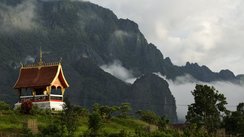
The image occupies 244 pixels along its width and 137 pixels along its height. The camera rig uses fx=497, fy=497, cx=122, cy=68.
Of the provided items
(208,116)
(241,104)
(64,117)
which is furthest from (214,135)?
(64,117)

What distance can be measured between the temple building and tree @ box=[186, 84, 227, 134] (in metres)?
17.1

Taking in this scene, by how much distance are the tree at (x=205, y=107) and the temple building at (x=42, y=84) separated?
1711 centimetres

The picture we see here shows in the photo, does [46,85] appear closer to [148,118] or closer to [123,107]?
[123,107]

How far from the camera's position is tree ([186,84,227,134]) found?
60.9 metres

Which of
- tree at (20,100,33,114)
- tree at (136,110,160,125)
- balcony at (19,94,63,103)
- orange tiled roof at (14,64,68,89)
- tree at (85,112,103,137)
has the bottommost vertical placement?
tree at (85,112,103,137)

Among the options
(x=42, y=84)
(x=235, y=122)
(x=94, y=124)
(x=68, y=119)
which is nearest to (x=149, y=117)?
(x=235, y=122)

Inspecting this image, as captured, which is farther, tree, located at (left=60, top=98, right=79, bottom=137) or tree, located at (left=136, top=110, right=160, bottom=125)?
tree, located at (left=136, top=110, right=160, bottom=125)

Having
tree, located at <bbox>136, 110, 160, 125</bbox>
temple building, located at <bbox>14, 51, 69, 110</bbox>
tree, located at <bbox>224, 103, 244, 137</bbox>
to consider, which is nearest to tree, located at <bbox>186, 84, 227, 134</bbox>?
tree, located at <bbox>224, 103, 244, 137</bbox>

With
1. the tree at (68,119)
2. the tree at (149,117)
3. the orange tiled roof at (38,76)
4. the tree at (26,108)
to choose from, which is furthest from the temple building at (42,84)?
the tree at (68,119)

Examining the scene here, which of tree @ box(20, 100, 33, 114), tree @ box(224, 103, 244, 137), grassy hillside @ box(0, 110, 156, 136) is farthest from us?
tree @ box(224, 103, 244, 137)

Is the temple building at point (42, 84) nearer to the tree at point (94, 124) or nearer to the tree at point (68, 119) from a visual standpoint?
the tree at point (68, 119)

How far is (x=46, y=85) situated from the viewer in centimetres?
6612

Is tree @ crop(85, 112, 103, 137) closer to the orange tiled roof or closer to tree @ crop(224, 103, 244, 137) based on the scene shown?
the orange tiled roof

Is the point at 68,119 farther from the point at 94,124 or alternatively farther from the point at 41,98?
the point at 41,98
